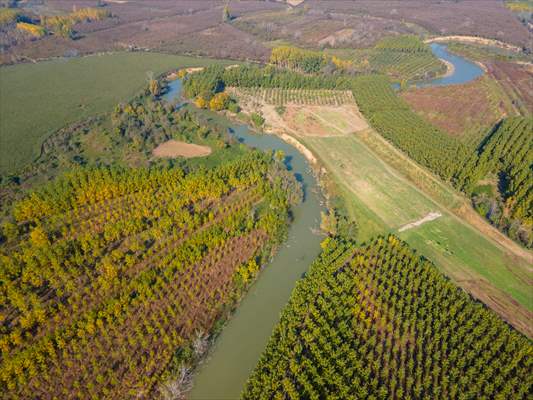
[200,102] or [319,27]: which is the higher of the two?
[319,27]

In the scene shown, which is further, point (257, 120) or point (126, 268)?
point (257, 120)

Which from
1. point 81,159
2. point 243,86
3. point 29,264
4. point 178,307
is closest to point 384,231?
point 178,307

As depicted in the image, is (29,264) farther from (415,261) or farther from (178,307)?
(415,261)

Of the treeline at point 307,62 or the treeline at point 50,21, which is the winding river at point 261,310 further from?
the treeline at point 50,21

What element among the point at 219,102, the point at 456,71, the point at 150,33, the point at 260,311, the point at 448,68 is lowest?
the point at 260,311

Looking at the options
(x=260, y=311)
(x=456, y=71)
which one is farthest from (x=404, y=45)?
(x=260, y=311)

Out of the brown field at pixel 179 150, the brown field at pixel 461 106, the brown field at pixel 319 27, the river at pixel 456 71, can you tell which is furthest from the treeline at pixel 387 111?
the brown field at pixel 319 27

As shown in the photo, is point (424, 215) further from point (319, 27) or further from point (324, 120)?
point (319, 27)
